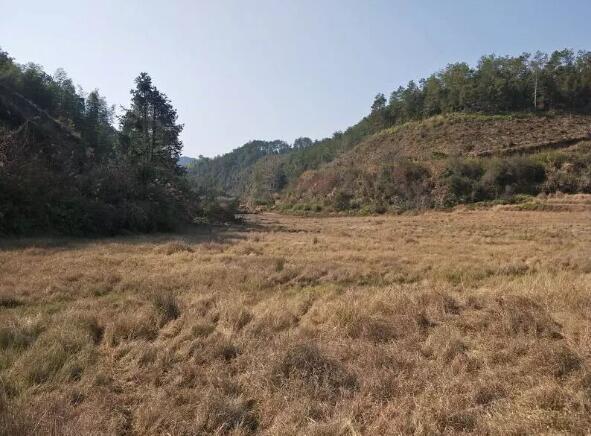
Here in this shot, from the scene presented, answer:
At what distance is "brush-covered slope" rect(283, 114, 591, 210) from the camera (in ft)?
162

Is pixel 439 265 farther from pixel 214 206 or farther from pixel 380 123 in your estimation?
pixel 380 123

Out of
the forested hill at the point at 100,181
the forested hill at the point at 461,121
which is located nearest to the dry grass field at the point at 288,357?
the forested hill at the point at 100,181

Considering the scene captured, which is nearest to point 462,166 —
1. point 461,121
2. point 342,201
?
point 342,201

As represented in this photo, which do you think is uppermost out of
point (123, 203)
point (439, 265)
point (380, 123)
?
point (380, 123)

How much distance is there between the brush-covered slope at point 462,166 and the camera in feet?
162

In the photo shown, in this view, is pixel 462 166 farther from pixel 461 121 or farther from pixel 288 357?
pixel 288 357

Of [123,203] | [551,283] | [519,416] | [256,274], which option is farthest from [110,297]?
[123,203]

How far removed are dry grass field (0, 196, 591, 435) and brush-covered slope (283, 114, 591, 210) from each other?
44.2m

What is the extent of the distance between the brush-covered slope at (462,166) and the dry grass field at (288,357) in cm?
4423

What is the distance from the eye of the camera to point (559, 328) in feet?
18.5

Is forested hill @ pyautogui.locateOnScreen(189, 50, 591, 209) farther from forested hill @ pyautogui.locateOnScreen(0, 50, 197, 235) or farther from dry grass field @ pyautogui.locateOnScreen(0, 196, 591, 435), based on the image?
dry grass field @ pyautogui.locateOnScreen(0, 196, 591, 435)

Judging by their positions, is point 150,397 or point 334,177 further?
point 334,177

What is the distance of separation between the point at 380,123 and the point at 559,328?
325 feet

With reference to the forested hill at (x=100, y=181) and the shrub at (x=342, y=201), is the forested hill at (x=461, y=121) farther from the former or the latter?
Answer: the forested hill at (x=100, y=181)
